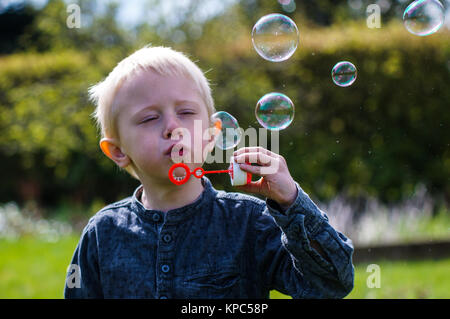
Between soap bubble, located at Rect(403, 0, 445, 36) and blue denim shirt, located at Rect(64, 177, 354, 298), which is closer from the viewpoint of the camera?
blue denim shirt, located at Rect(64, 177, 354, 298)

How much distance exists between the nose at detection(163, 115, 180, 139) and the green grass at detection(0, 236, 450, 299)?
6.74 feet

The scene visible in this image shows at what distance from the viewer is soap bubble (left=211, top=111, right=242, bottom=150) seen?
2074mm

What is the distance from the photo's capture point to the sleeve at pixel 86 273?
1.76 m

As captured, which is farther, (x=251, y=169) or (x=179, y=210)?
(x=179, y=210)

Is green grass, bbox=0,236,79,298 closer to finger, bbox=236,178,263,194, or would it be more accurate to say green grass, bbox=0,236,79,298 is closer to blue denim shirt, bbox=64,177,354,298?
blue denim shirt, bbox=64,177,354,298

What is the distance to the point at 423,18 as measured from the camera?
8.78 ft

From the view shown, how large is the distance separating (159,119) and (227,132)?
1.72ft

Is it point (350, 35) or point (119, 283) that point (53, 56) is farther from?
point (119, 283)

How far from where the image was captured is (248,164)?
1.52 m

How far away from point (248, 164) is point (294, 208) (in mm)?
182

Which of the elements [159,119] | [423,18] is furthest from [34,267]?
[423,18]

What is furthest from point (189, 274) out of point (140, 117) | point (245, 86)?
point (245, 86)

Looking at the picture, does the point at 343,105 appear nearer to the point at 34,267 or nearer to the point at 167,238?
the point at 34,267

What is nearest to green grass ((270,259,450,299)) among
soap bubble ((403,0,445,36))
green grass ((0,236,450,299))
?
green grass ((0,236,450,299))
